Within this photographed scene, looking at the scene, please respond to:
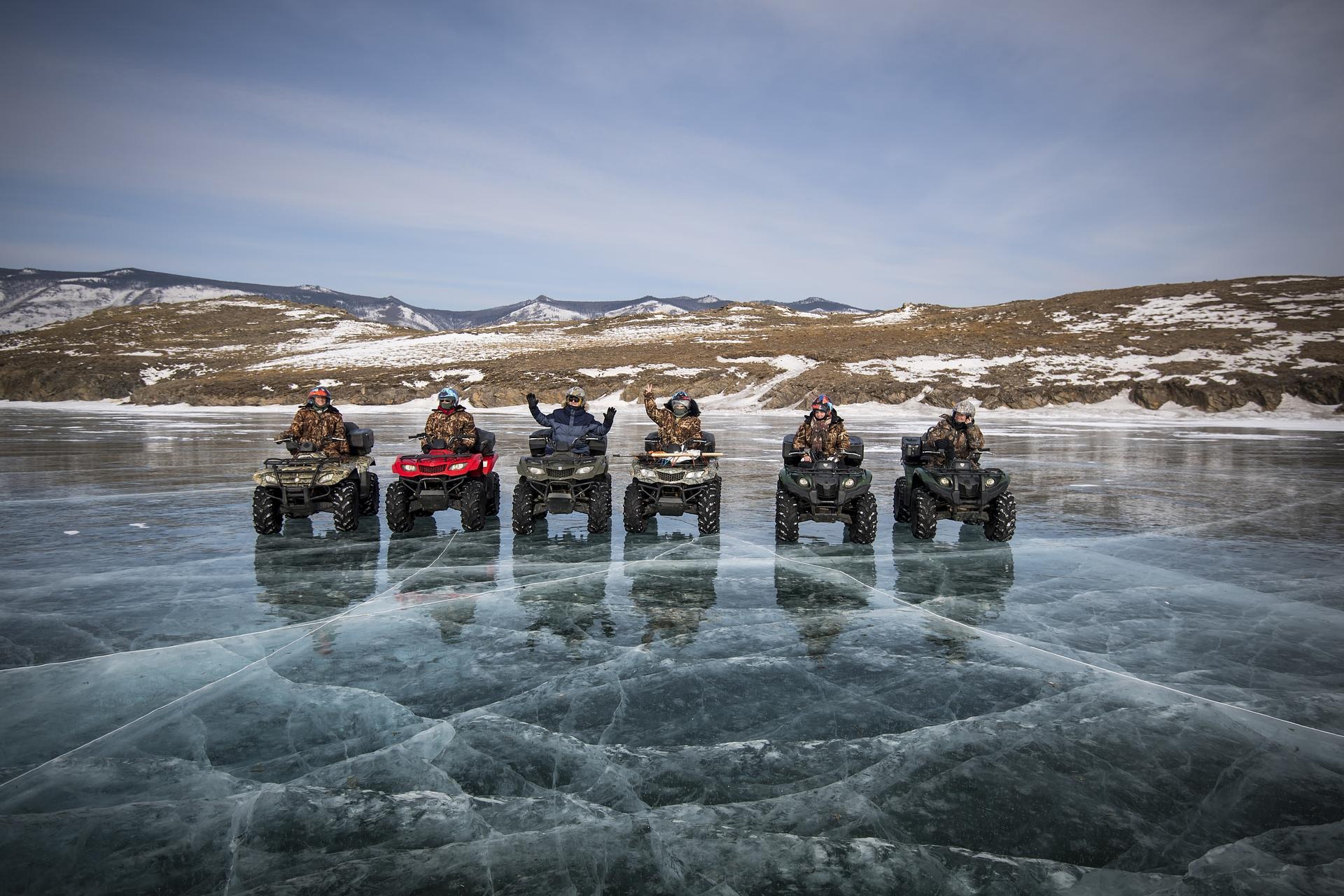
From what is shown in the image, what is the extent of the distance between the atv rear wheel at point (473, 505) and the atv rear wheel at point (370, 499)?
1524 millimetres

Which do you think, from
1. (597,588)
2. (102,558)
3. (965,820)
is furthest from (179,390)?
(965,820)

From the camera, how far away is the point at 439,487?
9117 mm

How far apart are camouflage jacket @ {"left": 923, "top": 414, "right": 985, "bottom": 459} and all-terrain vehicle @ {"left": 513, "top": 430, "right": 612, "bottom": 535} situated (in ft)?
12.6

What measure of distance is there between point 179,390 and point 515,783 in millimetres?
57226

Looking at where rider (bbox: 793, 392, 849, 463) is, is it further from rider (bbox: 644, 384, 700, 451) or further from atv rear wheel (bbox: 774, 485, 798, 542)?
rider (bbox: 644, 384, 700, 451)

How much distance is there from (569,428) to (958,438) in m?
4.67

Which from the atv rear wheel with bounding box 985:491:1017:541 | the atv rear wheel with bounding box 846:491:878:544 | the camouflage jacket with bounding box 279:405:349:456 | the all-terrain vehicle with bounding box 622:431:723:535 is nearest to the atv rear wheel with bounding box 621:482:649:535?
the all-terrain vehicle with bounding box 622:431:723:535

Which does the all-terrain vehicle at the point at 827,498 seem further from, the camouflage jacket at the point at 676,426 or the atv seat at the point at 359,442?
the atv seat at the point at 359,442

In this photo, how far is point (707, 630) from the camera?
17.9 feet

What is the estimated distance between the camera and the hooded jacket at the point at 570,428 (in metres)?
9.32

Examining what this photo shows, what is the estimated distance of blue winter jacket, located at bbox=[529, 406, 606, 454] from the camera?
30.6 ft

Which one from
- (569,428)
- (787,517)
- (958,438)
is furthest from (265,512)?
(958,438)

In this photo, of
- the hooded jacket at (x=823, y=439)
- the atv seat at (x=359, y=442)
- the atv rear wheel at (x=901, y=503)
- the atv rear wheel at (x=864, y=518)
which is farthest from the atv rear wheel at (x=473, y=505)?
the atv rear wheel at (x=901, y=503)

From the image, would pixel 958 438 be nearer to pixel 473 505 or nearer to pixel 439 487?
pixel 473 505
